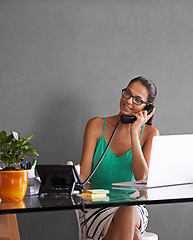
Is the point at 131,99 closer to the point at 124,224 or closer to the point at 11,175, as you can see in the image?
the point at 124,224

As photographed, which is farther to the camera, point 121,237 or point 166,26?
point 166,26

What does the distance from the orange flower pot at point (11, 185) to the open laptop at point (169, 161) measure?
0.60m

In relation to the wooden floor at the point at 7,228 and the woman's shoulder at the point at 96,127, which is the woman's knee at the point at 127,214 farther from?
the woman's shoulder at the point at 96,127

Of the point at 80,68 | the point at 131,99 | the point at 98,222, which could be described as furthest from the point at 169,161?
the point at 80,68

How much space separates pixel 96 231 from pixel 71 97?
131 centimetres

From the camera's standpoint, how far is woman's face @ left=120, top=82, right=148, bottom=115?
2.67 m

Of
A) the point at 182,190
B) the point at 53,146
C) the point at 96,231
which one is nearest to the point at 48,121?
the point at 53,146

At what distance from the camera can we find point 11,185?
1617 millimetres

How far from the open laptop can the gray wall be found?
3.76ft

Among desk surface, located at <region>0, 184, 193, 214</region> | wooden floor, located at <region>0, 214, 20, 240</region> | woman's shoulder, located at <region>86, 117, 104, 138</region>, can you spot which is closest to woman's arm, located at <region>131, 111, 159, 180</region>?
Answer: woman's shoulder, located at <region>86, 117, 104, 138</region>

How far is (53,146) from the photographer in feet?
10.0

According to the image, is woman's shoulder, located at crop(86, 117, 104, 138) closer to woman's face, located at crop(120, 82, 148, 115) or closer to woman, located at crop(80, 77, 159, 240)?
woman, located at crop(80, 77, 159, 240)

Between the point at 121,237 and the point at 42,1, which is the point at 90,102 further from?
the point at 121,237

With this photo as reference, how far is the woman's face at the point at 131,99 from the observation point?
105 inches
